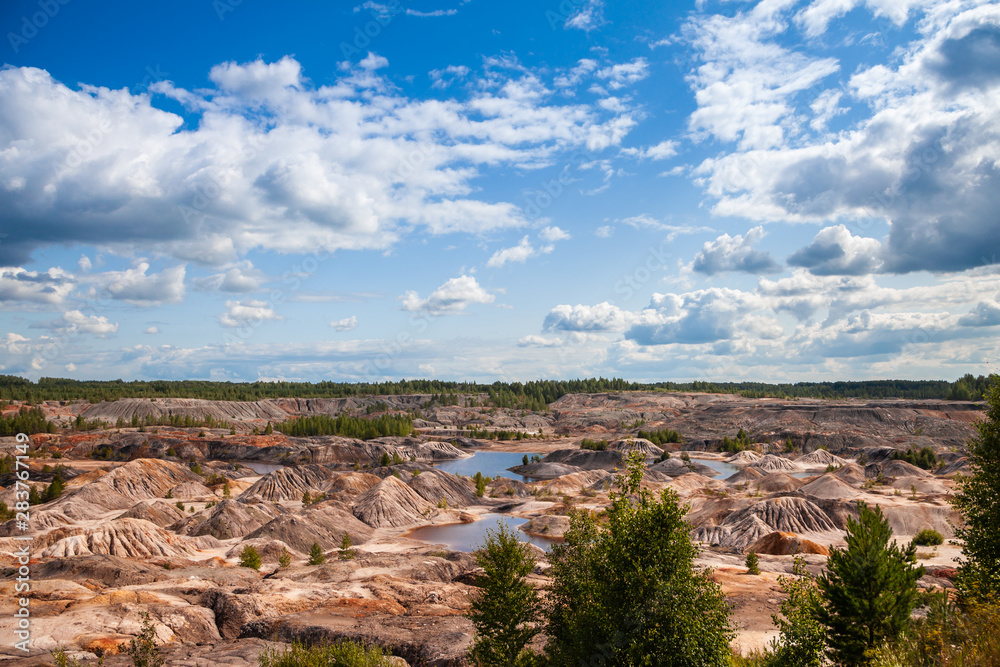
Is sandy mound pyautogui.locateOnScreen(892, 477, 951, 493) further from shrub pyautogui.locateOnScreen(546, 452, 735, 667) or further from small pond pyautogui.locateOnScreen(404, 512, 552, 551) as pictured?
shrub pyautogui.locateOnScreen(546, 452, 735, 667)

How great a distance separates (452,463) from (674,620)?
124m

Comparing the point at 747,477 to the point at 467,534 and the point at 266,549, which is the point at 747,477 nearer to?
the point at 467,534

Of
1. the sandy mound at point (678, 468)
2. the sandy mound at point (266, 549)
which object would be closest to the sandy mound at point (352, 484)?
the sandy mound at point (266, 549)

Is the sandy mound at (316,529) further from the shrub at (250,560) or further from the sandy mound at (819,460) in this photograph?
the sandy mound at (819,460)

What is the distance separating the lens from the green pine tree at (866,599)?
57.7ft

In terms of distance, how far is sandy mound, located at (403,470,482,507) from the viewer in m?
77.8

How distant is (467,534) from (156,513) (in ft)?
109

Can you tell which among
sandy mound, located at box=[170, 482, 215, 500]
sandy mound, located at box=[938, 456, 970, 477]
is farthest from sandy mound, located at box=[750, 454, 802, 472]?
sandy mound, located at box=[170, 482, 215, 500]

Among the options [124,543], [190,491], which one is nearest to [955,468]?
[124,543]

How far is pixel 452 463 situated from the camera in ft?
449

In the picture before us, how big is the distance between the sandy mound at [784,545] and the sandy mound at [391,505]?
39.0 m

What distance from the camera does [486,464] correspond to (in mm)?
133375

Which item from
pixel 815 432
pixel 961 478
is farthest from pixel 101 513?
pixel 815 432

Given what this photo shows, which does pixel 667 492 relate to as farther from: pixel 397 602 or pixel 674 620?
pixel 397 602
